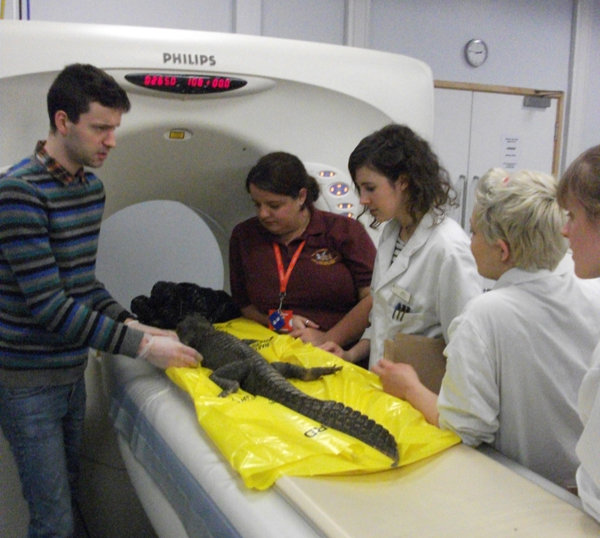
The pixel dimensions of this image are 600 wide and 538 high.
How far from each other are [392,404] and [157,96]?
121cm

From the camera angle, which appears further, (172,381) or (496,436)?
(172,381)

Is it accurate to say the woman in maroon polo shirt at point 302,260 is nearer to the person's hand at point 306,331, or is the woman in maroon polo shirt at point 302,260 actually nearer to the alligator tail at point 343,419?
the person's hand at point 306,331

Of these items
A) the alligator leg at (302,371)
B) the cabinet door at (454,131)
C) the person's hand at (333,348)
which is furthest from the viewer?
the cabinet door at (454,131)

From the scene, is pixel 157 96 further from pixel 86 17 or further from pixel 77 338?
pixel 86 17

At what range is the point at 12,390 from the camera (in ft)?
5.00

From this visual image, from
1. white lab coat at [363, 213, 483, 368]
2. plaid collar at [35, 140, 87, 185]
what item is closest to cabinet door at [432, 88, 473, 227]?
white lab coat at [363, 213, 483, 368]

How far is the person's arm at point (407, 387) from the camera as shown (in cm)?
129

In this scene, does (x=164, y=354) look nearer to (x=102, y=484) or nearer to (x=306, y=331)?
(x=306, y=331)

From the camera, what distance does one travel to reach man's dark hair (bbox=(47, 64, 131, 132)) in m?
1.46

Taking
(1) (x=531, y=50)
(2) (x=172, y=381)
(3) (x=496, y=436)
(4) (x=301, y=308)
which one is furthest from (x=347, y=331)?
(1) (x=531, y=50)

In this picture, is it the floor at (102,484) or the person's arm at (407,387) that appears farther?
the floor at (102,484)

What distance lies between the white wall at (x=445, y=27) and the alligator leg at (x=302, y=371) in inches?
81.1

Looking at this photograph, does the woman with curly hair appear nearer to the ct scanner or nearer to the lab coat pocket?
the lab coat pocket

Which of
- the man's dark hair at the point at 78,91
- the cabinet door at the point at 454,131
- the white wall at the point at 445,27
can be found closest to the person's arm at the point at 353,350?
the man's dark hair at the point at 78,91
